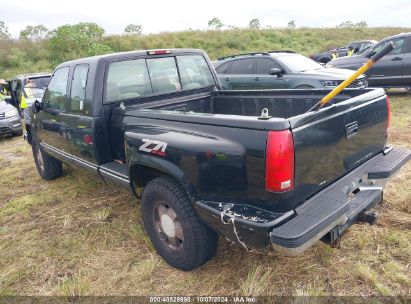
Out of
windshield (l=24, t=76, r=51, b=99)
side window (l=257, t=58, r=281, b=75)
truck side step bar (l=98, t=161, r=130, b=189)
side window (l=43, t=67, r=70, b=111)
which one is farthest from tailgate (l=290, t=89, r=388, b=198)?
windshield (l=24, t=76, r=51, b=99)

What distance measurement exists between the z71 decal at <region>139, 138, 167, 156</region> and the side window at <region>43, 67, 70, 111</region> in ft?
6.21

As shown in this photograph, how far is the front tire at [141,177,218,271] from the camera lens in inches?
107

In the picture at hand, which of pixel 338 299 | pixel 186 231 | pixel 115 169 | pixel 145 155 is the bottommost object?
pixel 338 299

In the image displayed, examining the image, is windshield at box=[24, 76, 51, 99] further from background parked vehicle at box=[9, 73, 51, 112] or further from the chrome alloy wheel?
the chrome alloy wheel

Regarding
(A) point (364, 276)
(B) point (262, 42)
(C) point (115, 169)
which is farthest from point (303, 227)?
(B) point (262, 42)

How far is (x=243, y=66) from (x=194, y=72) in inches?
192

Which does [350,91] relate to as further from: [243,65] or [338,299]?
[243,65]

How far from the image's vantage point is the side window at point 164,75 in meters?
3.91

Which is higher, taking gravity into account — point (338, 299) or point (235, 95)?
point (235, 95)

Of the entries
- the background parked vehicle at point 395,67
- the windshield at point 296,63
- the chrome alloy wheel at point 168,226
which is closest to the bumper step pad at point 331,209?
the chrome alloy wheel at point 168,226

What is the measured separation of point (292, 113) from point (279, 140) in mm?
1602

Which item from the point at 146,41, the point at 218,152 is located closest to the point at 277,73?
the point at 218,152

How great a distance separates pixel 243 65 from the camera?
8.91m

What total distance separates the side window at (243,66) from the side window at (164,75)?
5.00m
